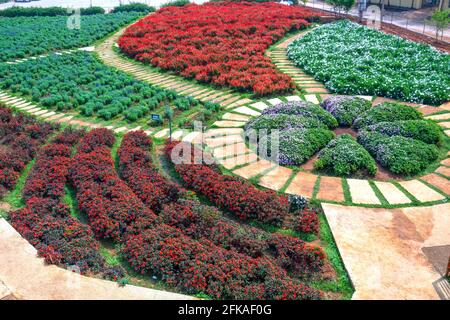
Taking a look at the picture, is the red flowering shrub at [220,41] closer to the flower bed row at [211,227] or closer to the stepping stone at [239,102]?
the stepping stone at [239,102]

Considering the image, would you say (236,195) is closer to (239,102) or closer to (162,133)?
(162,133)

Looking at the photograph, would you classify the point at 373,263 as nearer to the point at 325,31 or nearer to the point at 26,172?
the point at 26,172

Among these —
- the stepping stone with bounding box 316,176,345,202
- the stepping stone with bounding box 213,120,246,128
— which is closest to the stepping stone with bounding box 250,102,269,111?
the stepping stone with bounding box 213,120,246,128

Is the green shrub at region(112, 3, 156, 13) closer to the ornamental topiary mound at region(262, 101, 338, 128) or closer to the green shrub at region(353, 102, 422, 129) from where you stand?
the ornamental topiary mound at region(262, 101, 338, 128)

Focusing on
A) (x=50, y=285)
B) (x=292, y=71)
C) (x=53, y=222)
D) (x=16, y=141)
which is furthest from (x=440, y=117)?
(x=16, y=141)
